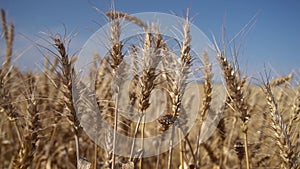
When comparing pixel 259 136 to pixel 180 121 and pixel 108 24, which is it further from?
pixel 108 24

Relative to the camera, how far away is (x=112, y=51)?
175 cm

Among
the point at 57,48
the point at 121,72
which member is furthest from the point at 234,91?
the point at 57,48

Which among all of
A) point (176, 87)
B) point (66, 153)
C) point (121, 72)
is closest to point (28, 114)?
point (121, 72)

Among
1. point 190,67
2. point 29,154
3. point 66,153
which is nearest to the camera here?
point 29,154

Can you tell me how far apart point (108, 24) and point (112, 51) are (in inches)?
8.5

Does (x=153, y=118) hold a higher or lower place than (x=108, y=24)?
lower

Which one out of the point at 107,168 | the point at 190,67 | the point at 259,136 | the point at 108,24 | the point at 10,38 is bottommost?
the point at 107,168

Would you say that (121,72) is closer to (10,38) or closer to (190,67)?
(190,67)

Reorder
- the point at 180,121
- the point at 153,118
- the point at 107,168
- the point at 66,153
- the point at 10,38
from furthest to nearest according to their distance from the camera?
the point at 10,38, the point at 66,153, the point at 153,118, the point at 180,121, the point at 107,168

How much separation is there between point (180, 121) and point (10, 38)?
7.57 feet

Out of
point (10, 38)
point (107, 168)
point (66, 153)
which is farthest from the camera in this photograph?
point (10, 38)

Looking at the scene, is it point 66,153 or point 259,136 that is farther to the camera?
point 66,153

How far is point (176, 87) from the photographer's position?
175 cm

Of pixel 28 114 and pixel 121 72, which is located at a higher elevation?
pixel 121 72
